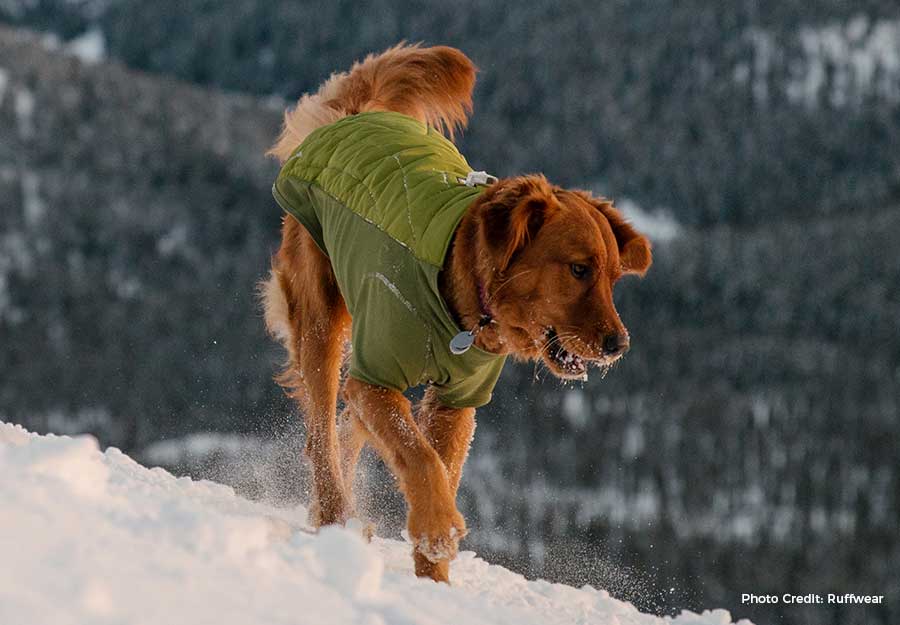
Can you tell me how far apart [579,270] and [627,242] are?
47 cm

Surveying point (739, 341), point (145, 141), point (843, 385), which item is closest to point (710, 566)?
point (843, 385)

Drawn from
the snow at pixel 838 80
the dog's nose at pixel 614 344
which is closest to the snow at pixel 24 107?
the snow at pixel 838 80

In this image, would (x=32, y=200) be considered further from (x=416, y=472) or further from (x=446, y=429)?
(x=416, y=472)

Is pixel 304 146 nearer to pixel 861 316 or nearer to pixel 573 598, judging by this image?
pixel 573 598

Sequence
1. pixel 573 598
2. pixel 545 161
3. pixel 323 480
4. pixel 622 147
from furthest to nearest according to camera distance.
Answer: pixel 622 147 → pixel 545 161 → pixel 323 480 → pixel 573 598

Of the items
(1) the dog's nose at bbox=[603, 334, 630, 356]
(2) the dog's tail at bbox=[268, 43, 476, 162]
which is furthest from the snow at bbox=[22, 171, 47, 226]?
(1) the dog's nose at bbox=[603, 334, 630, 356]

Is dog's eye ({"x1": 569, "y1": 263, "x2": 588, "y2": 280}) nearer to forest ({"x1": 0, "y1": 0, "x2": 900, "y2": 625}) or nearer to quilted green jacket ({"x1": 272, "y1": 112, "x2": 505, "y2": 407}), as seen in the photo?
quilted green jacket ({"x1": 272, "y1": 112, "x2": 505, "y2": 407})

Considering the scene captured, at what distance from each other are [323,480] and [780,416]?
105 m

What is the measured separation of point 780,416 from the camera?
106312 mm

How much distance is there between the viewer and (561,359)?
479cm

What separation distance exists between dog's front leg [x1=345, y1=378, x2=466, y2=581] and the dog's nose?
780mm

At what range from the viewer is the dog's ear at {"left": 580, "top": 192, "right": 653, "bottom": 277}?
5.07 metres

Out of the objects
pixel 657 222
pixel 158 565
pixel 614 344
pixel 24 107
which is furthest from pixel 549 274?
pixel 657 222

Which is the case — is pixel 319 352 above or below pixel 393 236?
below
